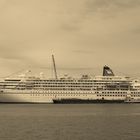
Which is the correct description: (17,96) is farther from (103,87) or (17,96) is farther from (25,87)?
(103,87)

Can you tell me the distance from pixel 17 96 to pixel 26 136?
73046mm

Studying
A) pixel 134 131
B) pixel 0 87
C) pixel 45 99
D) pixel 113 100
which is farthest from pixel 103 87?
pixel 134 131

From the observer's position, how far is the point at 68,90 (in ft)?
364

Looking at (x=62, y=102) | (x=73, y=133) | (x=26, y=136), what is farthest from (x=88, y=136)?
(x=62, y=102)

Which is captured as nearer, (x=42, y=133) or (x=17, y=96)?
(x=42, y=133)

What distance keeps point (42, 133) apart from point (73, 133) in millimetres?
2490

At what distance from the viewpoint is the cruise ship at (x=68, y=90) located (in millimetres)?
109688

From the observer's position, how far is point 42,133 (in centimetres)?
3978

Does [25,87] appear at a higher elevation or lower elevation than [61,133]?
higher

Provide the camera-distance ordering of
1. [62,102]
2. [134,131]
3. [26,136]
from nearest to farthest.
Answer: [26,136] < [134,131] < [62,102]

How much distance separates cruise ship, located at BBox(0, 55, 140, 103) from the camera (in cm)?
10969

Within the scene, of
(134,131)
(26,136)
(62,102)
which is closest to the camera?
(26,136)

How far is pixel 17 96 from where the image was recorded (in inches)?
4353

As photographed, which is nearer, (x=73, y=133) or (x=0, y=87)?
(x=73, y=133)
